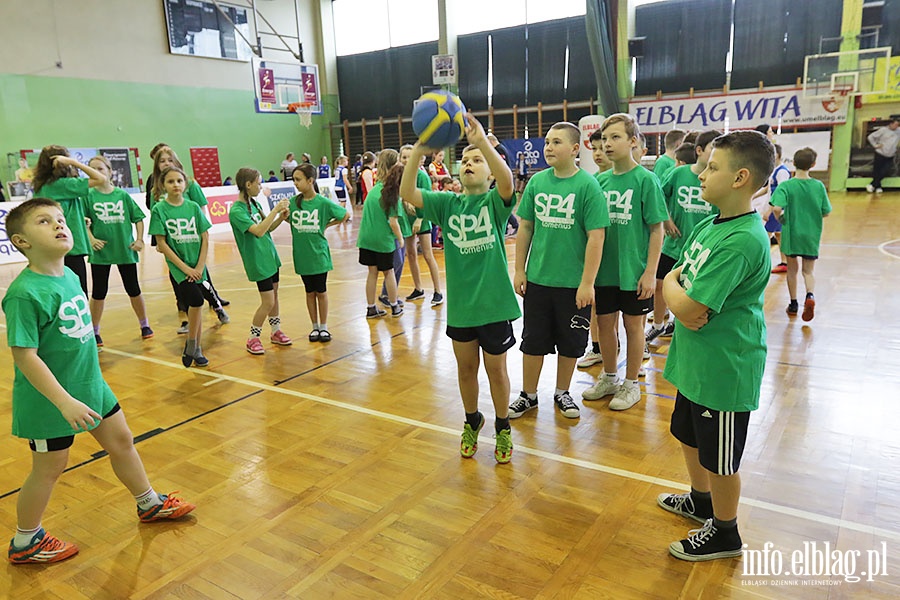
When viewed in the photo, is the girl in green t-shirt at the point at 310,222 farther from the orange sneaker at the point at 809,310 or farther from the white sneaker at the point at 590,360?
the orange sneaker at the point at 809,310

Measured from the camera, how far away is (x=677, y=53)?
58.2ft

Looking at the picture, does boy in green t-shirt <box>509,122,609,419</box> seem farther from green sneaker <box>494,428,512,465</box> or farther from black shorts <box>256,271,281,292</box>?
black shorts <box>256,271,281,292</box>

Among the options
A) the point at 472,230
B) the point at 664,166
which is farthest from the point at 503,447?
the point at 664,166

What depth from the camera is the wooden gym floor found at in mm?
2324

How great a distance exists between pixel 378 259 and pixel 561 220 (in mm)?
3102

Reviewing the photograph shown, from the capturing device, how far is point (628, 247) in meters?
3.62

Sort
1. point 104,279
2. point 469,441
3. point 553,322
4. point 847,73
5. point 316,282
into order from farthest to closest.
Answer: point 847,73 < point 104,279 < point 316,282 < point 553,322 < point 469,441

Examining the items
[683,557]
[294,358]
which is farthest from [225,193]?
[683,557]

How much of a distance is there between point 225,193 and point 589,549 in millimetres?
13698

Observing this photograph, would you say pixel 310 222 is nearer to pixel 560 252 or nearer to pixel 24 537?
pixel 560 252

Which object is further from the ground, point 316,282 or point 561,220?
point 561,220

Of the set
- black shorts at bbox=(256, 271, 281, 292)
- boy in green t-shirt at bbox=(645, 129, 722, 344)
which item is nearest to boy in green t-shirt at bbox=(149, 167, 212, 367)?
black shorts at bbox=(256, 271, 281, 292)

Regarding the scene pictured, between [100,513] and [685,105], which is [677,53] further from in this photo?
[100,513]

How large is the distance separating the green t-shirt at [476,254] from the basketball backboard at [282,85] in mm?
15320
